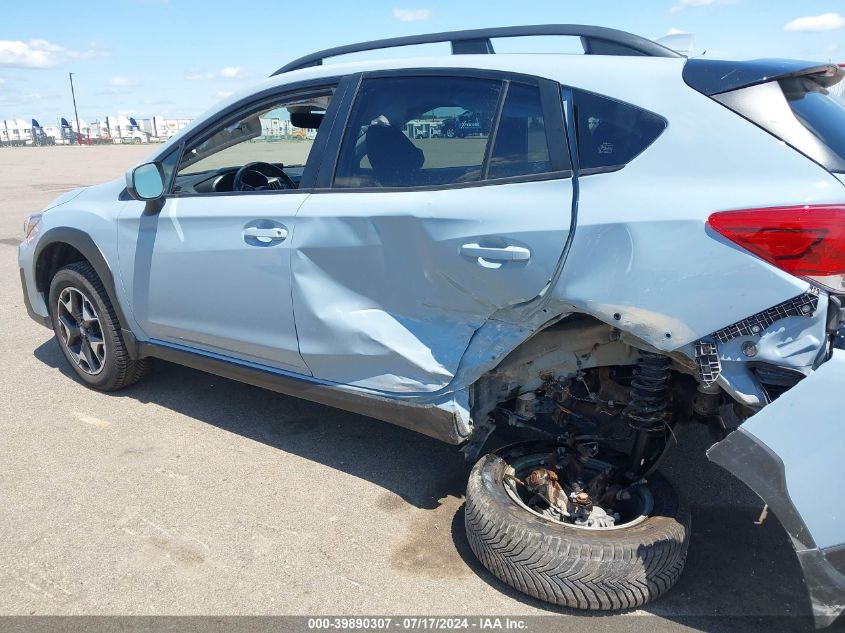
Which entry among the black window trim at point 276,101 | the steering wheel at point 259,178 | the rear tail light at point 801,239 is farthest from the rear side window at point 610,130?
the steering wheel at point 259,178

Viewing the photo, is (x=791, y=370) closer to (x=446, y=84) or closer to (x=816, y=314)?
(x=816, y=314)

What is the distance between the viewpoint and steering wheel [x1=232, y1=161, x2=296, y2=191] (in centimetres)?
394

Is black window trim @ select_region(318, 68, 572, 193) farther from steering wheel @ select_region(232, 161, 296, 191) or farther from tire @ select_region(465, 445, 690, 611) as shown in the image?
tire @ select_region(465, 445, 690, 611)

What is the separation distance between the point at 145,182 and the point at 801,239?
309 cm

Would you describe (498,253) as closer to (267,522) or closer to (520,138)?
(520,138)

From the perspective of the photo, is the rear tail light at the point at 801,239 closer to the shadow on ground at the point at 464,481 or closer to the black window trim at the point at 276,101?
the shadow on ground at the point at 464,481

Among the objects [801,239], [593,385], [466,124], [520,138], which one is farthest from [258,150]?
[801,239]

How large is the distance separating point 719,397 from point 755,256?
2.31 feet

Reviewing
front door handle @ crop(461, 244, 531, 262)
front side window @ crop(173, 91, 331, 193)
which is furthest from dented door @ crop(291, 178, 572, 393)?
front side window @ crop(173, 91, 331, 193)

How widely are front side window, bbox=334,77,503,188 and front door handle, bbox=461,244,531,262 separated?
0.31 meters

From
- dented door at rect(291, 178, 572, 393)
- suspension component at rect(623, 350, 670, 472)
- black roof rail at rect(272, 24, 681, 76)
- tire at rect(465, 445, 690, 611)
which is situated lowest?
tire at rect(465, 445, 690, 611)

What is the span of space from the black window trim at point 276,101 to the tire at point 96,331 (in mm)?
910

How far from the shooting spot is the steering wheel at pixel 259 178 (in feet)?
12.9

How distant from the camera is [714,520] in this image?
3.12m
